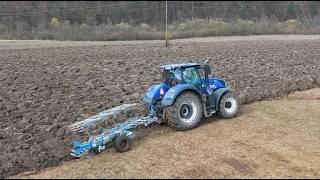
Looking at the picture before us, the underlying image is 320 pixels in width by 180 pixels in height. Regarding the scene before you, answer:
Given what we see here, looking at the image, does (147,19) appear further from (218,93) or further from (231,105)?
(218,93)

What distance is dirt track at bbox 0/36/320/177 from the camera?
28.1 feet

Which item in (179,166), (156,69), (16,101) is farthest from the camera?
(156,69)

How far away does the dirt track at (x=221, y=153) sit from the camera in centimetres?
729

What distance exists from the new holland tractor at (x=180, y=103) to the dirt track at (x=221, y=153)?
24 centimetres

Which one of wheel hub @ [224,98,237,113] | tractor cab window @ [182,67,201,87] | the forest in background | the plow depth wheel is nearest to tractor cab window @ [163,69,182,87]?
tractor cab window @ [182,67,201,87]

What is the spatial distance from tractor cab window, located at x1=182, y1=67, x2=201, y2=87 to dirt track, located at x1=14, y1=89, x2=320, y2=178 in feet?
3.22

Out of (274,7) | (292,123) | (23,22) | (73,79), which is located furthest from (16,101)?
(274,7)

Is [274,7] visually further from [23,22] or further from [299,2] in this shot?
[23,22]

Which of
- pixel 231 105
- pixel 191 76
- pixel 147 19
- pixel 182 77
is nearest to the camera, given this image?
pixel 182 77

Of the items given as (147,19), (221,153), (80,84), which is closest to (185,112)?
(221,153)

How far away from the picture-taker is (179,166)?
7.51 meters

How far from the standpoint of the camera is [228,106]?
10523 mm

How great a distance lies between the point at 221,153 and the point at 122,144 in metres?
1.84

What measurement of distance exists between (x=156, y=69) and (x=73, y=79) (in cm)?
351
